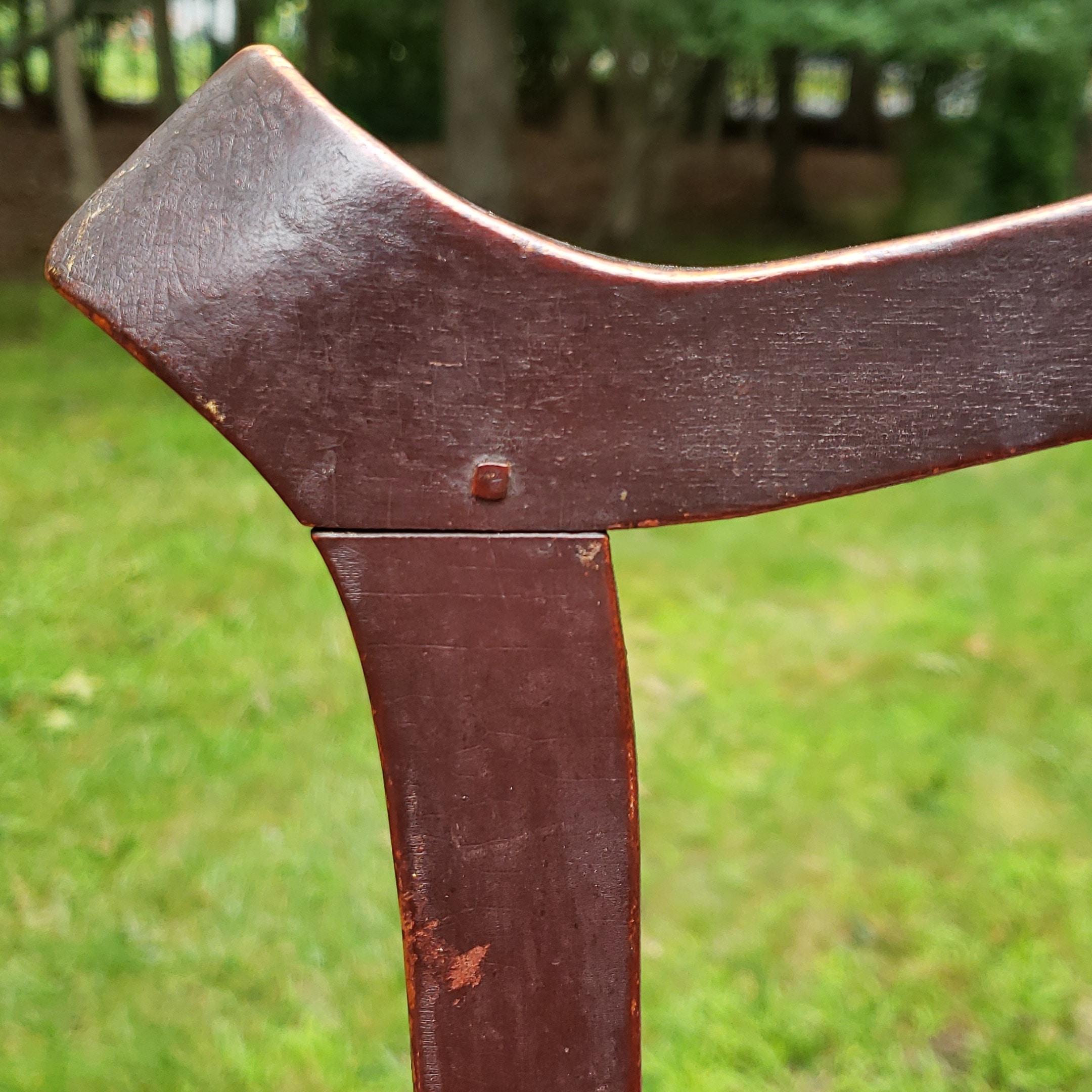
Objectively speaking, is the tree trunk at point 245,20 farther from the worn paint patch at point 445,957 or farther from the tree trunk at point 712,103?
the worn paint patch at point 445,957

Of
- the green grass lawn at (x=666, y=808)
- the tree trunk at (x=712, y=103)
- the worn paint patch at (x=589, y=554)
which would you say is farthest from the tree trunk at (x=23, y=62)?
the worn paint patch at (x=589, y=554)

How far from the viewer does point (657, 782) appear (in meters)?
2.83

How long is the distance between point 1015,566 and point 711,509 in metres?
3.77

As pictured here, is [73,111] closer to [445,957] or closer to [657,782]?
[657,782]

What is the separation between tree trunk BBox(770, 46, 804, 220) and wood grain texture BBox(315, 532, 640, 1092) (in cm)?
1290

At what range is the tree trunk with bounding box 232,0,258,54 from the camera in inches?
355

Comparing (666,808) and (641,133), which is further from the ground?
(666,808)

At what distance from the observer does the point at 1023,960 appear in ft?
7.34

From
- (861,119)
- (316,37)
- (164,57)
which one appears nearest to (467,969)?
(164,57)

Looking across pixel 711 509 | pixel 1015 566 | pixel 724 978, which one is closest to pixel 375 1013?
pixel 724 978

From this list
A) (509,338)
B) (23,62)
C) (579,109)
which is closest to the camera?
(509,338)

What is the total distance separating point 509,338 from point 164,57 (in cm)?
877

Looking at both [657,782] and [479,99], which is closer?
[657,782]

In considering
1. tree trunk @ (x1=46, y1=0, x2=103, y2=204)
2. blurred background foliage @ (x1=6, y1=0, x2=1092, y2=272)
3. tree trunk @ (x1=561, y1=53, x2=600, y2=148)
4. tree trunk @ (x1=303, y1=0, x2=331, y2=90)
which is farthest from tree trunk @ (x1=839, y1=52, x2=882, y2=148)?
tree trunk @ (x1=46, y1=0, x2=103, y2=204)
